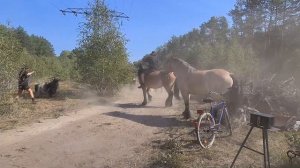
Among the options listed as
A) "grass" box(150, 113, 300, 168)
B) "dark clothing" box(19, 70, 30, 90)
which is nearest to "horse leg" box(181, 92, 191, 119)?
"grass" box(150, 113, 300, 168)

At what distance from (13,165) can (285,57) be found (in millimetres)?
40328

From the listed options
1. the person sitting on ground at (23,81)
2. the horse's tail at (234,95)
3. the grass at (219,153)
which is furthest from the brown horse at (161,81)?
the grass at (219,153)

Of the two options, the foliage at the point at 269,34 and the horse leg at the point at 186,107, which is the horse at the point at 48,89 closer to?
the horse leg at the point at 186,107

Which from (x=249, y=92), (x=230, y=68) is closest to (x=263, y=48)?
(x=230, y=68)

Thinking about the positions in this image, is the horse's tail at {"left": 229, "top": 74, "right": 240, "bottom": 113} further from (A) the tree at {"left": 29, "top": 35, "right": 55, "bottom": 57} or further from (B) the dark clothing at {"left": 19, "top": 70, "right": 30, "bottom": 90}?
(A) the tree at {"left": 29, "top": 35, "right": 55, "bottom": 57}

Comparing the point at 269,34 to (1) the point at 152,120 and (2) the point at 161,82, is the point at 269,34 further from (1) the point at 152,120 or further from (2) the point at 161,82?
(1) the point at 152,120

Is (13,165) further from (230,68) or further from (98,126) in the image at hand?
(230,68)

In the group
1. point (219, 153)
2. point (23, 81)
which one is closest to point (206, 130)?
point (219, 153)

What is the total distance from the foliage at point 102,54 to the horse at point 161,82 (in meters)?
3.04

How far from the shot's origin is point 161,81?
1642 centimetres

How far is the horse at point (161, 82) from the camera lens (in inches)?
631

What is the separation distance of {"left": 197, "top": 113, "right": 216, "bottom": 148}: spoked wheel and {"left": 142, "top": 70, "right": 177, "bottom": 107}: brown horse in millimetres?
5885

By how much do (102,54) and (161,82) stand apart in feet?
13.7

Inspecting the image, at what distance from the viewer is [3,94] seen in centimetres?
1389
